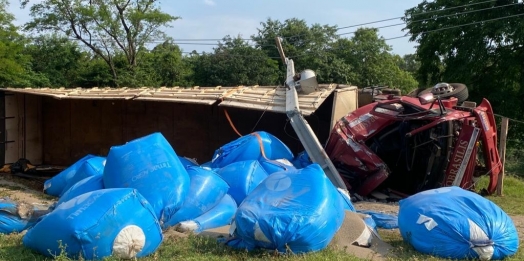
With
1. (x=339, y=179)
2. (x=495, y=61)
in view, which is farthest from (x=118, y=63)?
(x=339, y=179)

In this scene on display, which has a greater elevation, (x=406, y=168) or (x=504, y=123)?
(x=504, y=123)

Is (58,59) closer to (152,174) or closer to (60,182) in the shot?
(60,182)

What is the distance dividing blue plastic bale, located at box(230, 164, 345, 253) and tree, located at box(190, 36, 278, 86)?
2390 centimetres

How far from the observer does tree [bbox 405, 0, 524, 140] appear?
55.7 ft

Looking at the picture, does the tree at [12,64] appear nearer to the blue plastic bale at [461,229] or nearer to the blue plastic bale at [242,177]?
the blue plastic bale at [242,177]

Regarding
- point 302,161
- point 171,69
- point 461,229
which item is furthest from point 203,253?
point 171,69

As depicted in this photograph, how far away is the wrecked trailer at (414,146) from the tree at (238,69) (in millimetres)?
19712

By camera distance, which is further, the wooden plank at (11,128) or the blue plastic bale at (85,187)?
the wooden plank at (11,128)

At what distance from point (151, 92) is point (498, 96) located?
1124cm

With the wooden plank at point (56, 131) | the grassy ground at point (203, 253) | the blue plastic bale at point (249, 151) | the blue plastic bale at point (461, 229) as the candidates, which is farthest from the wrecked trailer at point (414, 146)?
the wooden plank at point (56, 131)

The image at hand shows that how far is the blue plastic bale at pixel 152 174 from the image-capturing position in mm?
5746

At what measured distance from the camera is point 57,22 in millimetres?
32188

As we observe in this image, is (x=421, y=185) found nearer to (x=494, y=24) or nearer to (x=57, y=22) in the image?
(x=494, y=24)

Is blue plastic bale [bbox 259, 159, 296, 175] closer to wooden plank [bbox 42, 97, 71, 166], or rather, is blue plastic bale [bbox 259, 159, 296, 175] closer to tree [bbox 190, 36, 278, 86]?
wooden plank [bbox 42, 97, 71, 166]
